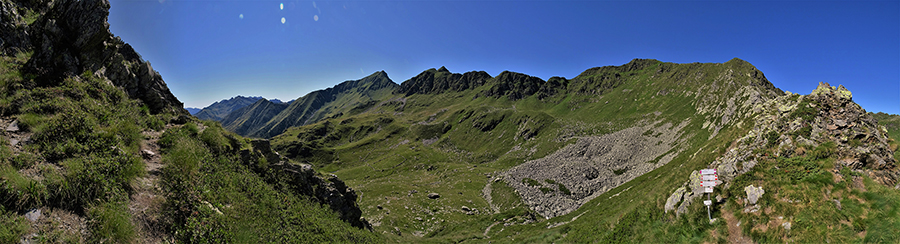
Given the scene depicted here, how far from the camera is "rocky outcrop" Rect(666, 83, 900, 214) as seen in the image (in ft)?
47.9

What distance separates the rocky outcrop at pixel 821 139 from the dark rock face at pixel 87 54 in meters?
34.4

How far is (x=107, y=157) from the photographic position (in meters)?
9.88

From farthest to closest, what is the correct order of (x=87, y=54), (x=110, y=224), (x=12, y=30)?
(x=87, y=54) < (x=12, y=30) < (x=110, y=224)

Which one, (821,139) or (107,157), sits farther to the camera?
(821,139)

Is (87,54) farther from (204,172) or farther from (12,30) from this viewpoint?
(204,172)

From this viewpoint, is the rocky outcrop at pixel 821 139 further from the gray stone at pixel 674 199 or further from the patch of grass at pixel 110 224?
the patch of grass at pixel 110 224

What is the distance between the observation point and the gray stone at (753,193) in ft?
50.4

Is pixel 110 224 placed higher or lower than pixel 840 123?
lower

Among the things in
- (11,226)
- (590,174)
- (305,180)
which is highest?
(11,226)

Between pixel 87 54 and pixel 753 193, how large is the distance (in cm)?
3734

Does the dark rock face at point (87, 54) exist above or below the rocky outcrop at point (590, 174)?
above

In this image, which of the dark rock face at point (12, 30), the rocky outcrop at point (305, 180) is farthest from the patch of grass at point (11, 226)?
the rocky outcrop at point (305, 180)

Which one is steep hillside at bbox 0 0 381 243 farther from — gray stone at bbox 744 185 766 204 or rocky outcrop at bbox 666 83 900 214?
rocky outcrop at bbox 666 83 900 214

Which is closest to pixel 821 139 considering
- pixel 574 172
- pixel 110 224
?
pixel 110 224
